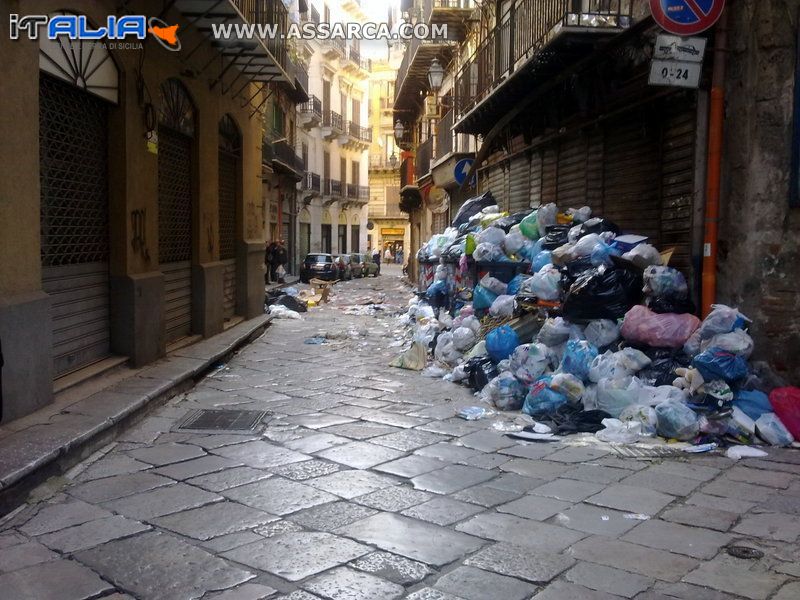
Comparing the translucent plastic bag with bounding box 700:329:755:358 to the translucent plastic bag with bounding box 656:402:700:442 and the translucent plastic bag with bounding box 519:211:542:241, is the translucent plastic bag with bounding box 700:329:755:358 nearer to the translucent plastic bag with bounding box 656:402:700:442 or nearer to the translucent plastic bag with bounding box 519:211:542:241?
the translucent plastic bag with bounding box 656:402:700:442

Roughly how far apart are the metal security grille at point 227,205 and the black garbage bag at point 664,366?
7.90 metres

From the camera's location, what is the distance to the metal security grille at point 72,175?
6.20 m

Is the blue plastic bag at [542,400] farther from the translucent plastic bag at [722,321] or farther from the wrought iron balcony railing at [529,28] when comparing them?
the wrought iron balcony railing at [529,28]

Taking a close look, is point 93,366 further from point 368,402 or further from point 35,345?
point 368,402

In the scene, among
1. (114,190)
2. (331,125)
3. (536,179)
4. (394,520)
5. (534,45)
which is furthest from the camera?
(331,125)

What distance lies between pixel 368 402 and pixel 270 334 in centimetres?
612

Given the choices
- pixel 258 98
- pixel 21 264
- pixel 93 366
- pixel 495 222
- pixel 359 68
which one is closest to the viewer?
pixel 21 264

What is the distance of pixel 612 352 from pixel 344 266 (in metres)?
28.4

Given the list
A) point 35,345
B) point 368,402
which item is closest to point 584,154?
→ point 368,402

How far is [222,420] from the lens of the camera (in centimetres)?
639

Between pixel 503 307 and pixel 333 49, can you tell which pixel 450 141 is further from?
pixel 333 49

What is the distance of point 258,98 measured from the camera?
14000 mm

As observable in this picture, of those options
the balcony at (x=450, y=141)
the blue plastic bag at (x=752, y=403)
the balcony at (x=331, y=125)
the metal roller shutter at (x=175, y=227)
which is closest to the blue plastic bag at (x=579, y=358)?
the blue plastic bag at (x=752, y=403)

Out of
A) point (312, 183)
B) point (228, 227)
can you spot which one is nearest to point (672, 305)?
point (228, 227)
